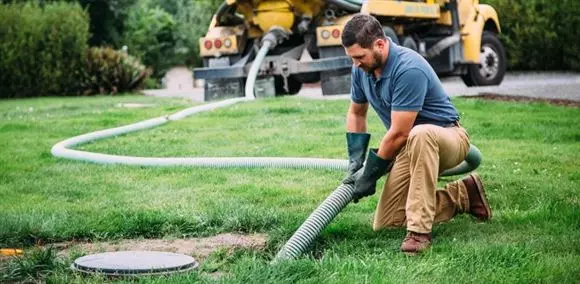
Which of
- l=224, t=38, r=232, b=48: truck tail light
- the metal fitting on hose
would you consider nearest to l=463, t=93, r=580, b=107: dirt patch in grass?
the metal fitting on hose

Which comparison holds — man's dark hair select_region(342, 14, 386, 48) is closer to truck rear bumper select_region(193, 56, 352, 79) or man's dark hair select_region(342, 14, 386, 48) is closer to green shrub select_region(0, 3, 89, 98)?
truck rear bumper select_region(193, 56, 352, 79)

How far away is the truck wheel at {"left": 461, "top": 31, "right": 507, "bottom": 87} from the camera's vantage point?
17.3m

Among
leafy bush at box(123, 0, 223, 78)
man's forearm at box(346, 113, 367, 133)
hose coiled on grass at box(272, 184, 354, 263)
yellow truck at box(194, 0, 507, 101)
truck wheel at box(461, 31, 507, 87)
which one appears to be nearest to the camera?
hose coiled on grass at box(272, 184, 354, 263)

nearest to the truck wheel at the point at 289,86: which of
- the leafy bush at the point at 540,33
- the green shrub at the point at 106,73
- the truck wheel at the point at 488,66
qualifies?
the truck wheel at the point at 488,66

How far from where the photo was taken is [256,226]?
18.7 ft

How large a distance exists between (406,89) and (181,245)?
4.92ft

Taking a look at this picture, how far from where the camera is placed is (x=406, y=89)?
5.09 m

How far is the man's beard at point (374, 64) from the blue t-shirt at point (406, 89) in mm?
62

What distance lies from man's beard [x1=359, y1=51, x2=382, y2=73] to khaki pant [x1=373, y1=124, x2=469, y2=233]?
39 centimetres

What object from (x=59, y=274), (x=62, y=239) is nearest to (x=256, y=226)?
(x=62, y=239)

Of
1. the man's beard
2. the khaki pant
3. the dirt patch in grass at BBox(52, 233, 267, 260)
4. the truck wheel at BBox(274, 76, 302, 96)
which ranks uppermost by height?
the man's beard

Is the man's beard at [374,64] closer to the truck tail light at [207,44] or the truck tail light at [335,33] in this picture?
the truck tail light at [335,33]

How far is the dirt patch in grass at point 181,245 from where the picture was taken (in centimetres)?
521

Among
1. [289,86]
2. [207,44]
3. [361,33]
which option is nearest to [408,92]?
[361,33]
